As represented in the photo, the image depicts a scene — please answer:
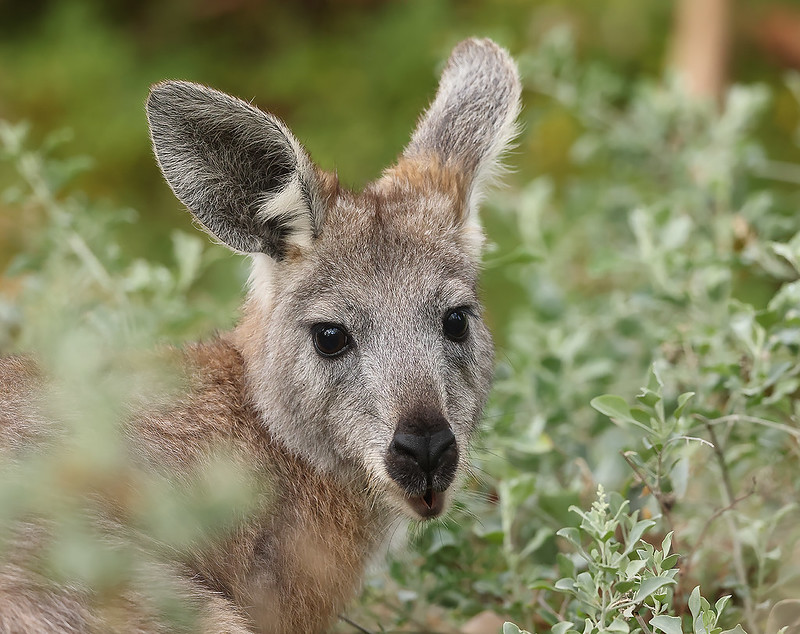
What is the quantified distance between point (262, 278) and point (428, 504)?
119 cm

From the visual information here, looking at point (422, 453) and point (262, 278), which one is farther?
point (262, 278)

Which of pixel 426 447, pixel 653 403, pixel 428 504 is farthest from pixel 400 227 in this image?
pixel 653 403

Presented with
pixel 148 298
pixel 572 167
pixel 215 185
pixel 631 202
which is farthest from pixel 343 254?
pixel 572 167

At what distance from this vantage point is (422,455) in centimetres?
380

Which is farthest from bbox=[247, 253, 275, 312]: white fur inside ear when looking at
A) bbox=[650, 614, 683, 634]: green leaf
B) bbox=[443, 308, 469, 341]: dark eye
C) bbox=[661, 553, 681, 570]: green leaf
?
bbox=[650, 614, 683, 634]: green leaf

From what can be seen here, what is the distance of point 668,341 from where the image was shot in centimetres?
473

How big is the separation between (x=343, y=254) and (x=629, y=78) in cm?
723

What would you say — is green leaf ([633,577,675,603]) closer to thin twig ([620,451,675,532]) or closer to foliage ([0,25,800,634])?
foliage ([0,25,800,634])

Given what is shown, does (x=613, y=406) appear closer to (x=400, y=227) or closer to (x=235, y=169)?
(x=400, y=227)

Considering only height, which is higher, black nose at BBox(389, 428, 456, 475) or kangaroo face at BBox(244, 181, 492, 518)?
kangaroo face at BBox(244, 181, 492, 518)

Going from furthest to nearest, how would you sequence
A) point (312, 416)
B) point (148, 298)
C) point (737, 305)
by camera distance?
point (148, 298)
point (737, 305)
point (312, 416)

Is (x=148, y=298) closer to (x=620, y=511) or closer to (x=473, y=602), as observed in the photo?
(x=473, y=602)

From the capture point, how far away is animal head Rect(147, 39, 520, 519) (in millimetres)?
3959

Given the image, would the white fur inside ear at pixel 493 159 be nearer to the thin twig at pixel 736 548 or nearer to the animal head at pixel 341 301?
the animal head at pixel 341 301
